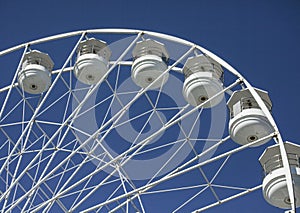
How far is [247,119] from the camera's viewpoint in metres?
16.2

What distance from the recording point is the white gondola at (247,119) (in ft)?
52.4

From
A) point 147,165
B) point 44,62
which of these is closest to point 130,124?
point 147,165

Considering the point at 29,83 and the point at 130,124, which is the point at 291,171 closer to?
the point at 130,124

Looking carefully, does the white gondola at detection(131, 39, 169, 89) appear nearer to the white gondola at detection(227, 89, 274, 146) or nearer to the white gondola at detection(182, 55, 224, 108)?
the white gondola at detection(182, 55, 224, 108)

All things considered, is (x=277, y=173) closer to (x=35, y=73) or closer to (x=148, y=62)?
(x=148, y=62)

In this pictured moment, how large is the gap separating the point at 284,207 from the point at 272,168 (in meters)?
0.91

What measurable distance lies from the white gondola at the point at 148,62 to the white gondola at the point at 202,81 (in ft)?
2.48

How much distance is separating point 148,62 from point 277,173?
5347 mm

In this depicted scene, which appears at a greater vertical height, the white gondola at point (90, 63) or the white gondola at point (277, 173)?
the white gondola at point (90, 63)

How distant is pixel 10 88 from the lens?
19.3 meters

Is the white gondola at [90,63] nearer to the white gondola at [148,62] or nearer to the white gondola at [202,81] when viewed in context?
the white gondola at [148,62]

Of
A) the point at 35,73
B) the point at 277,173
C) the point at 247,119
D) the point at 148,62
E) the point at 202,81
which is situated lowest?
the point at 277,173

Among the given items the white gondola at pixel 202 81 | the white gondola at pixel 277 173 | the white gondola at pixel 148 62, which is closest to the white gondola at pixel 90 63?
the white gondola at pixel 148 62

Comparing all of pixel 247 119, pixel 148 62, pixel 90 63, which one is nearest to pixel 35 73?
pixel 90 63
